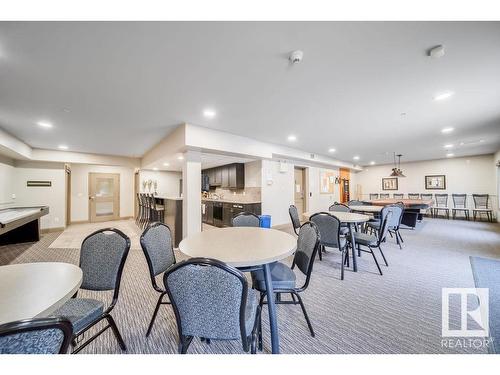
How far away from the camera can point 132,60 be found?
1.92 meters

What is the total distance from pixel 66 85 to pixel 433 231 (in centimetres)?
867

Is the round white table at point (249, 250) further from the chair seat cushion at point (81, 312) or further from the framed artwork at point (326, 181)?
the framed artwork at point (326, 181)

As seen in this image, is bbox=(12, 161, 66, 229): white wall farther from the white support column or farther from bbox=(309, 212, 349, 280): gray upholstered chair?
bbox=(309, 212, 349, 280): gray upholstered chair

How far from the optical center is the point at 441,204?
848 cm

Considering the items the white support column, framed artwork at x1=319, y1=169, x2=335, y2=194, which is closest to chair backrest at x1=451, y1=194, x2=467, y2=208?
framed artwork at x1=319, y1=169, x2=335, y2=194

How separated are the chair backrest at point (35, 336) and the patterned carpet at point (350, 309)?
1.14 meters

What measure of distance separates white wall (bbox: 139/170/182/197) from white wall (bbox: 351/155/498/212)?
10192 mm

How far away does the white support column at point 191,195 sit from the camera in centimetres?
393

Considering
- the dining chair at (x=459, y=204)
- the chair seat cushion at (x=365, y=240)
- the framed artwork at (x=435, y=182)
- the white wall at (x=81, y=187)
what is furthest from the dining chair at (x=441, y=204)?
the white wall at (x=81, y=187)

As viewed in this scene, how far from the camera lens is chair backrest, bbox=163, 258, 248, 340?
97 cm

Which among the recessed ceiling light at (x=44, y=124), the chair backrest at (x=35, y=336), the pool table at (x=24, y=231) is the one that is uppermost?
the recessed ceiling light at (x=44, y=124)

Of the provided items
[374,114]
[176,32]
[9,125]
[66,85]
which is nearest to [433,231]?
[374,114]

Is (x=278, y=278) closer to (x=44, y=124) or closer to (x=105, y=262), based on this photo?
(x=105, y=262)

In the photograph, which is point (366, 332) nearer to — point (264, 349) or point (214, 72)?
point (264, 349)
